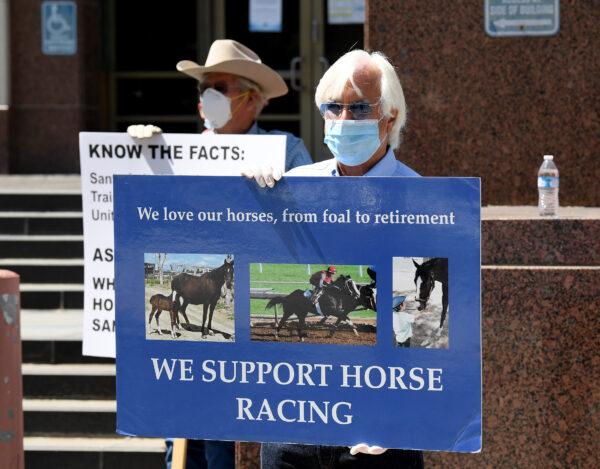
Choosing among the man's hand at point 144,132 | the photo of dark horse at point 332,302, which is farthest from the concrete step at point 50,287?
the photo of dark horse at point 332,302

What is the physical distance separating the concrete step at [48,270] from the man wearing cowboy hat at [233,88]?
302 cm

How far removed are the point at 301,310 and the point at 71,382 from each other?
3.72m

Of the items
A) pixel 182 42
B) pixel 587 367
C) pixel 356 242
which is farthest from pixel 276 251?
pixel 182 42

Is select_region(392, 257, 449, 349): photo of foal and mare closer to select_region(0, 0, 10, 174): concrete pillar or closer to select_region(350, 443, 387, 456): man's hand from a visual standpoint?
select_region(350, 443, 387, 456): man's hand

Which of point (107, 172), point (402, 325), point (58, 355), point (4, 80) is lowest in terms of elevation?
point (58, 355)

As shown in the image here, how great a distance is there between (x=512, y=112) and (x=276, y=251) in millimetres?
2505

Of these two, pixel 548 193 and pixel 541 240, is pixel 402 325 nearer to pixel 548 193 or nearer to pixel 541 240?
pixel 541 240

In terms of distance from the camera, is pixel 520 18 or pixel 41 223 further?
pixel 41 223

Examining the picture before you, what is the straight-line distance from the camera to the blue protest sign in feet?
8.55

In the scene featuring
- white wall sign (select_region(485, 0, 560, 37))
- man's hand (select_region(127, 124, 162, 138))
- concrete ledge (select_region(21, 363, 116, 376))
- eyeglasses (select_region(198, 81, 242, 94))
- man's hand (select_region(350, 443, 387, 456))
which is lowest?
concrete ledge (select_region(21, 363, 116, 376))

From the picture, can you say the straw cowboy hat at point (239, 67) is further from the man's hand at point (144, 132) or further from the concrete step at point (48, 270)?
the concrete step at point (48, 270)

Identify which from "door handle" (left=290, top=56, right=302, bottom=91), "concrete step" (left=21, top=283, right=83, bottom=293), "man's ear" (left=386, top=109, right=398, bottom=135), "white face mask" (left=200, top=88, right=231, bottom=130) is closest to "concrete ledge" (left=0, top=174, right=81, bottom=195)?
"concrete step" (left=21, top=283, right=83, bottom=293)

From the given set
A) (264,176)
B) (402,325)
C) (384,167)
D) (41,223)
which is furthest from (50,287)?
(402,325)

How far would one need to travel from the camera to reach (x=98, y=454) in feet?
18.7
